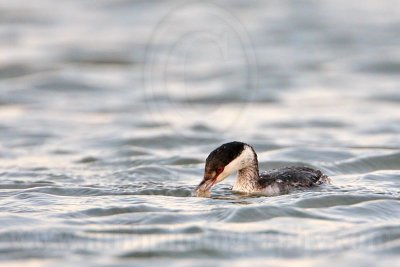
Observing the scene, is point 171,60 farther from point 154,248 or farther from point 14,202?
point 154,248

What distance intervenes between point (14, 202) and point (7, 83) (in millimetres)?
10359

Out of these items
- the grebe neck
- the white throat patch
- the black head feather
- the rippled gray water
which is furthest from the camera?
the grebe neck

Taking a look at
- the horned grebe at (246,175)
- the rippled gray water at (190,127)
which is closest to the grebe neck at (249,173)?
the horned grebe at (246,175)

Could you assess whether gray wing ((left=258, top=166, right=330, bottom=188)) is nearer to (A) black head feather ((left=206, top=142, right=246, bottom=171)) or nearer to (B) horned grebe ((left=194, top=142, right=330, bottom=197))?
(B) horned grebe ((left=194, top=142, right=330, bottom=197))

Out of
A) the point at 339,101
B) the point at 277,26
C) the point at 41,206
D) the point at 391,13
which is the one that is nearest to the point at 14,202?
the point at 41,206

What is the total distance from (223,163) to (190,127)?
252 inches

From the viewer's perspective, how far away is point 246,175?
1403cm

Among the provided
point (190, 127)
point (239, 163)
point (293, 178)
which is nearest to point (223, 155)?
point (239, 163)

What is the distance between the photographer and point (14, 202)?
13789 millimetres

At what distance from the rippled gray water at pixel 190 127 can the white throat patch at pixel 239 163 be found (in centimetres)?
36

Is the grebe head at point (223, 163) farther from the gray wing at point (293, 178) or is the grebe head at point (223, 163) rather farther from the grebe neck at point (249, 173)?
the gray wing at point (293, 178)

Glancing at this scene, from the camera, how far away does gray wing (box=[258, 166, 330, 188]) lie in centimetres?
1401

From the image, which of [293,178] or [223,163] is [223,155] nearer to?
[223,163]

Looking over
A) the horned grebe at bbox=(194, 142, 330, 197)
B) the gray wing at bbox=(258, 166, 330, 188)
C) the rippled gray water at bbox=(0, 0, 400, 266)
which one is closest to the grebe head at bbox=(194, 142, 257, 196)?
the horned grebe at bbox=(194, 142, 330, 197)
